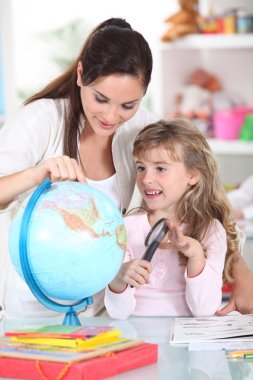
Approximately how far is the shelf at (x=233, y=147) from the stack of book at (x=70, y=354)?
276cm

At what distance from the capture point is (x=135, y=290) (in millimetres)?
2117

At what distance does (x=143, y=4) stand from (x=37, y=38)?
82cm

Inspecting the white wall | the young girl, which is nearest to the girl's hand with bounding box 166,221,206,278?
the young girl

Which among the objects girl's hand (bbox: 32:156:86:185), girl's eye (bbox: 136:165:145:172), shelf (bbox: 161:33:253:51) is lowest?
shelf (bbox: 161:33:253:51)

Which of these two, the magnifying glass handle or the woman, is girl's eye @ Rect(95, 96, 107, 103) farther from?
the magnifying glass handle

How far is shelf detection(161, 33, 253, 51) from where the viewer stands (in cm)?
425

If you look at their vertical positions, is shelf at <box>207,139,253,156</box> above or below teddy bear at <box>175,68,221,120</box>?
below

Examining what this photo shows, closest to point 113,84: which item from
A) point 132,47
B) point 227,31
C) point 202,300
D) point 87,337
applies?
point 132,47

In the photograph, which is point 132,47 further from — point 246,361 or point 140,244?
point 246,361

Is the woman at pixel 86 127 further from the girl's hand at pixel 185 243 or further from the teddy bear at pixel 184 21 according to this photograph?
the teddy bear at pixel 184 21

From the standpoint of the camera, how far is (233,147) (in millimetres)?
4301

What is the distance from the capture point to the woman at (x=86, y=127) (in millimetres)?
2004

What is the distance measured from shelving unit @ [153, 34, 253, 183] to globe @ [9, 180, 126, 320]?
2.73m

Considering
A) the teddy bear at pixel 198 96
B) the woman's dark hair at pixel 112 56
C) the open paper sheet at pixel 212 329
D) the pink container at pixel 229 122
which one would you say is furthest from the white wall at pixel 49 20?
the open paper sheet at pixel 212 329
